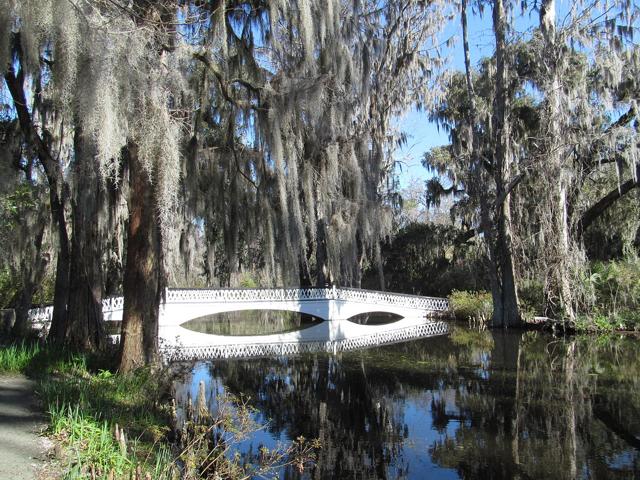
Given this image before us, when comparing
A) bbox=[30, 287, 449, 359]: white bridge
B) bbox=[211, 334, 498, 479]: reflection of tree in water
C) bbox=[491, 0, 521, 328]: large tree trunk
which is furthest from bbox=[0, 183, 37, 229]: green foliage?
bbox=[491, 0, 521, 328]: large tree trunk

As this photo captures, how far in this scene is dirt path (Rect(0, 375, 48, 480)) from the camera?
3.37 meters

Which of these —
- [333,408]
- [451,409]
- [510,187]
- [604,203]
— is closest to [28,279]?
[333,408]

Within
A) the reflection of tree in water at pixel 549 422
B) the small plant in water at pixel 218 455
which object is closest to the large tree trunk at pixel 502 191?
the reflection of tree in water at pixel 549 422

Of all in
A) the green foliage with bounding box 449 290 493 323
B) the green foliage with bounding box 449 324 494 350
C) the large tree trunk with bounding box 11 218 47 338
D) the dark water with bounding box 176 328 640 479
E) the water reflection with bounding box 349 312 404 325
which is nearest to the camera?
the dark water with bounding box 176 328 640 479

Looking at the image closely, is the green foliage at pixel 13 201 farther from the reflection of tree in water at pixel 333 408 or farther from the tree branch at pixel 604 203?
the tree branch at pixel 604 203

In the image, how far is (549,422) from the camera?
265 inches

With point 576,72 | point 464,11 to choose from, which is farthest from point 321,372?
point 464,11

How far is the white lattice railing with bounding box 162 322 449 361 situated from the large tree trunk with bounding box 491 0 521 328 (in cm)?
204

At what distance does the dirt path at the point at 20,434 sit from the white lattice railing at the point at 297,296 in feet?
40.3

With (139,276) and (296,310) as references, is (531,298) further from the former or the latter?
(139,276)

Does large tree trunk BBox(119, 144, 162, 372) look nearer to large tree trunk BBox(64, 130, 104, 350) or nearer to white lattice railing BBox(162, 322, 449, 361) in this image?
large tree trunk BBox(64, 130, 104, 350)

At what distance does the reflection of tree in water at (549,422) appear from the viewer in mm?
5316

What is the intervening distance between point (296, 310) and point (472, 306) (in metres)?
6.32

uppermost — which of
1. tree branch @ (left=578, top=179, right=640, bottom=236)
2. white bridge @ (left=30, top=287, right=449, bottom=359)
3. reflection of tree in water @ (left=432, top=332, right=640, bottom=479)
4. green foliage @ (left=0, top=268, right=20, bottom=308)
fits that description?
tree branch @ (left=578, top=179, right=640, bottom=236)
